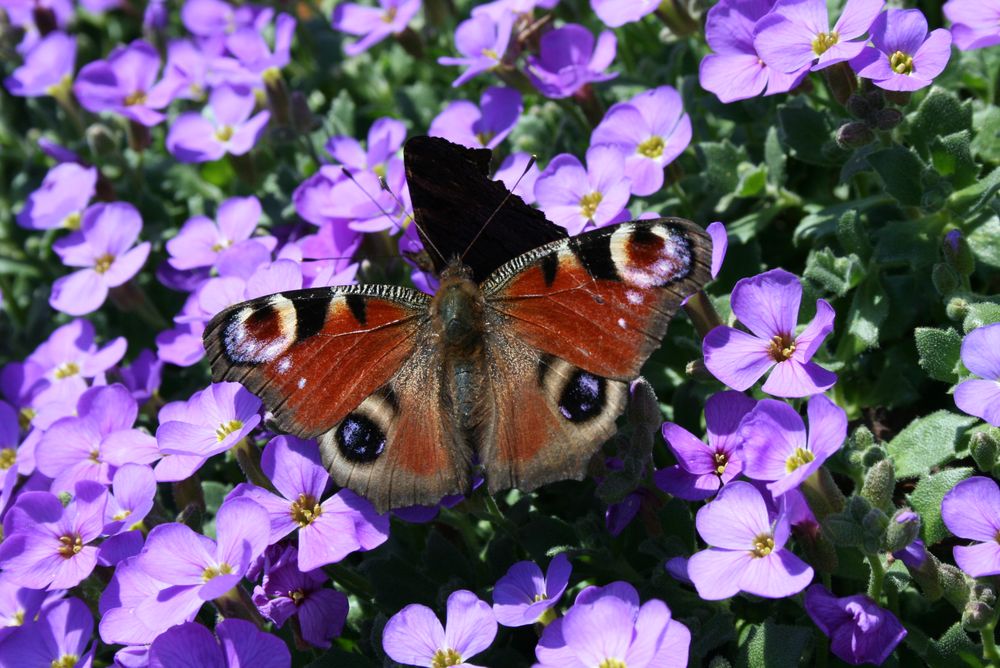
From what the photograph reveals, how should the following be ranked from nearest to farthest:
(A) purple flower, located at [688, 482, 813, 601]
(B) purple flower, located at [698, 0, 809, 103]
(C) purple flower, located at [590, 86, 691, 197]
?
(A) purple flower, located at [688, 482, 813, 601], (B) purple flower, located at [698, 0, 809, 103], (C) purple flower, located at [590, 86, 691, 197]

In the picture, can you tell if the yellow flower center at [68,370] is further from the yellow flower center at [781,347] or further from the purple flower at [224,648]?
the yellow flower center at [781,347]

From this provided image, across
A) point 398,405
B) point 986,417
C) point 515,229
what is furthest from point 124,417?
point 986,417

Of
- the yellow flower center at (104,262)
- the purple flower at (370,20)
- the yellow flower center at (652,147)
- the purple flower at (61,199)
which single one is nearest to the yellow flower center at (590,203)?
the yellow flower center at (652,147)

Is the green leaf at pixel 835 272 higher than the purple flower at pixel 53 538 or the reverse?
higher

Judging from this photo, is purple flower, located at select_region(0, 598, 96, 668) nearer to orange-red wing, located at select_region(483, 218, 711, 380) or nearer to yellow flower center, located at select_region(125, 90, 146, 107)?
orange-red wing, located at select_region(483, 218, 711, 380)

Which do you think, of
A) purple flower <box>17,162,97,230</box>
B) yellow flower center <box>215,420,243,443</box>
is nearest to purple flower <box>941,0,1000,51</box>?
yellow flower center <box>215,420,243,443</box>

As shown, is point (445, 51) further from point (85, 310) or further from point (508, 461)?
point (508, 461)
